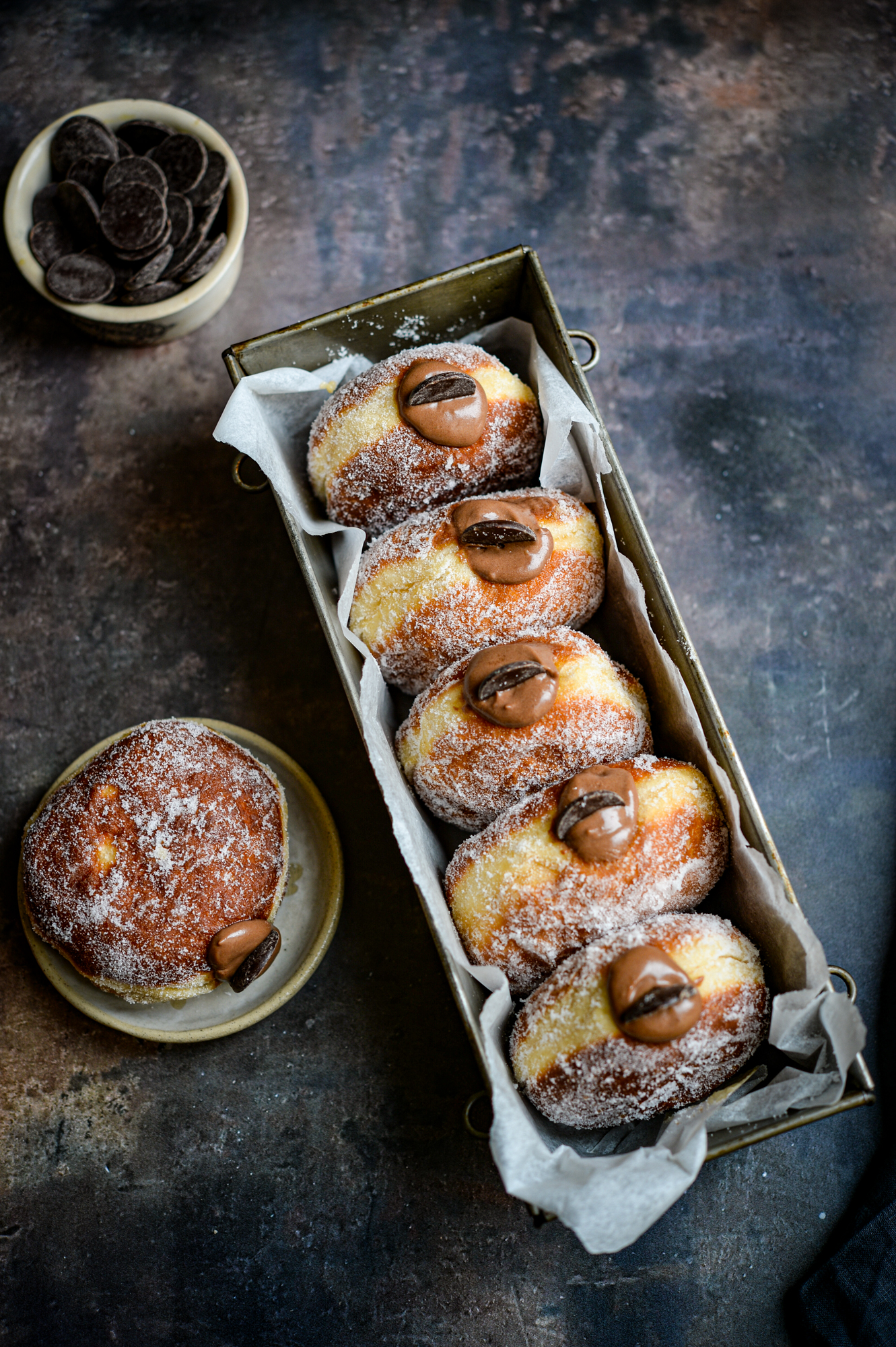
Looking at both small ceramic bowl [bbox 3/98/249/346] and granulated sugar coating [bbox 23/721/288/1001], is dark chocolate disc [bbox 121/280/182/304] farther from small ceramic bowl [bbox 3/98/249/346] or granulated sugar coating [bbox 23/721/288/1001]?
granulated sugar coating [bbox 23/721/288/1001]

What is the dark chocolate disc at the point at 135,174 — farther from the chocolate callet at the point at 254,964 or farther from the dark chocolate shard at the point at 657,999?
the dark chocolate shard at the point at 657,999

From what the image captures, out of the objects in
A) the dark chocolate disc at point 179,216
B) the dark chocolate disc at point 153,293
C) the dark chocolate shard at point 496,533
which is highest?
the dark chocolate disc at point 179,216

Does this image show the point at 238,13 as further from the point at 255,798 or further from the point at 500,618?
the point at 255,798

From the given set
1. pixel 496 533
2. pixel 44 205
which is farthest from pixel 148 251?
pixel 496 533

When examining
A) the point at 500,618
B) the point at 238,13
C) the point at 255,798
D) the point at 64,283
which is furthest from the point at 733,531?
the point at 238,13

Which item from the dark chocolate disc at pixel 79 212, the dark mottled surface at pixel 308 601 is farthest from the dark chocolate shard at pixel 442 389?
the dark chocolate disc at pixel 79 212

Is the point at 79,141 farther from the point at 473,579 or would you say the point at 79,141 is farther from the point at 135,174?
the point at 473,579

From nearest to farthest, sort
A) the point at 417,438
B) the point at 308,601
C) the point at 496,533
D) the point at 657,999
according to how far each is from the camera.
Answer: the point at 657,999 → the point at 496,533 → the point at 417,438 → the point at 308,601
